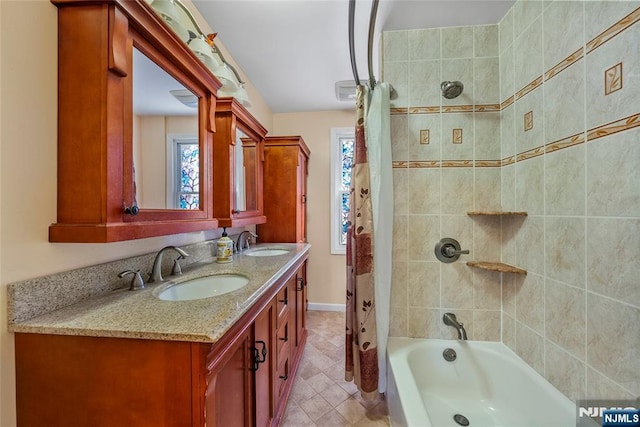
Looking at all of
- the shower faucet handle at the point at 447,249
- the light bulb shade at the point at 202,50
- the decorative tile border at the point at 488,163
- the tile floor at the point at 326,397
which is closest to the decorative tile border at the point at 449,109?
the decorative tile border at the point at 488,163

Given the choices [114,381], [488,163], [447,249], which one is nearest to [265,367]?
[114,381]

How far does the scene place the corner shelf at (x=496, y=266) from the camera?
4.00 ft

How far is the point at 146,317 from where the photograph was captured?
69cm

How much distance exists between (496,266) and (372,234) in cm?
66

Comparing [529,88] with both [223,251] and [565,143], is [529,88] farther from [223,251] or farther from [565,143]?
[223,251]

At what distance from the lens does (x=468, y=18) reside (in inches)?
54.1

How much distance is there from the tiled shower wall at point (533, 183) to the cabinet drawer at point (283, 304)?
0.65 metres

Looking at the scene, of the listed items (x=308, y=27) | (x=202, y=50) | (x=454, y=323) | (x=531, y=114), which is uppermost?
(x=308, y=27)

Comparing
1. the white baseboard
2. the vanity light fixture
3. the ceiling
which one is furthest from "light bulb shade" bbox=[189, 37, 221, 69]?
the white baseboard

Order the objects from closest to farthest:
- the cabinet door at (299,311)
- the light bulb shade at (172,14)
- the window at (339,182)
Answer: the light bulb shade at (172,14), the cabinet door at (299,311), the window at (339,182)

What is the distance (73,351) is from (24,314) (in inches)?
6.8

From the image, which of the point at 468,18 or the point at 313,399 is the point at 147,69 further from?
the point at 313,399

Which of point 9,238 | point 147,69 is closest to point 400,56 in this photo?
point 147,69

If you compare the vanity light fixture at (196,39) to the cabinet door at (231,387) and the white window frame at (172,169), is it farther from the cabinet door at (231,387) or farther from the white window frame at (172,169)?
→ the cabinet door at (231,387)
